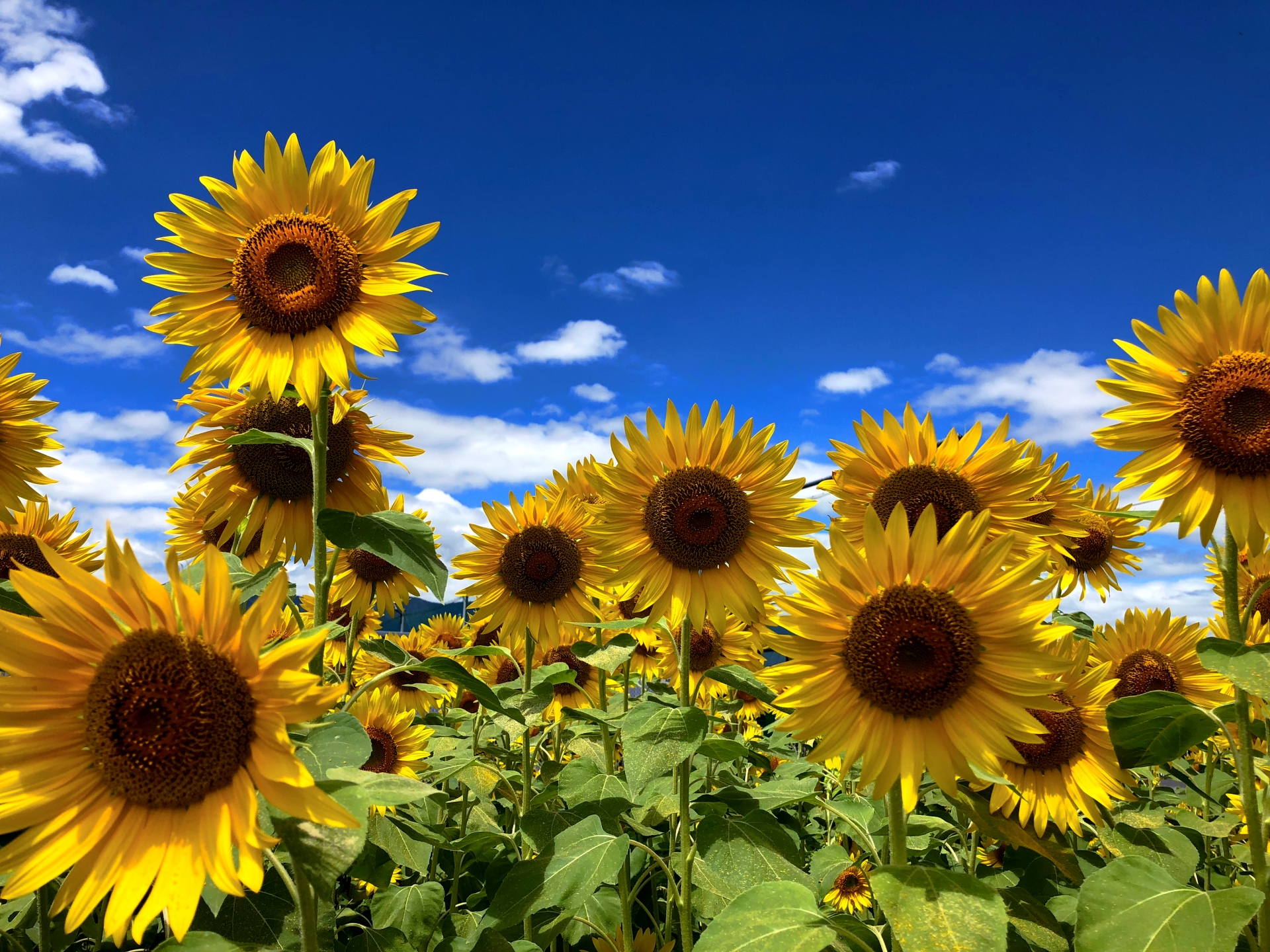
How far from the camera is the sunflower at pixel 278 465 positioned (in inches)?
165

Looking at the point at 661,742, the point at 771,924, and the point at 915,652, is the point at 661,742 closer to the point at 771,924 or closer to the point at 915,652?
the point at 771,924

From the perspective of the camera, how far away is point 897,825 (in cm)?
253

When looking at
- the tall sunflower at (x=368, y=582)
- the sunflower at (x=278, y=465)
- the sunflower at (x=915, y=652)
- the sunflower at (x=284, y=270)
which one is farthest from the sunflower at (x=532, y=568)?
the sunflower at (x=915, y=652)

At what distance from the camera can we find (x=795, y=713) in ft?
8.48

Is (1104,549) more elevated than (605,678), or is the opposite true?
(1104,549)

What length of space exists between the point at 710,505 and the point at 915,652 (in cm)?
153

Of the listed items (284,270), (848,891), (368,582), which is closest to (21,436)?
(284,270)

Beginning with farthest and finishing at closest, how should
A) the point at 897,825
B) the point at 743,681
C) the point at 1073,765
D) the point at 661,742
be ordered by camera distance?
the point at 1073,765 → the point at 743,681 → the point at 661,742 → the point at 897,825

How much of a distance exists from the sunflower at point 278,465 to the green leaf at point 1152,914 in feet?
11.5

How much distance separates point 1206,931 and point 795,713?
4.52 feet

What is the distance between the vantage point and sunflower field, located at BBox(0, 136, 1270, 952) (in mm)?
1941

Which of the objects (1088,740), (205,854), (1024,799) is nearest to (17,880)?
(205,854)

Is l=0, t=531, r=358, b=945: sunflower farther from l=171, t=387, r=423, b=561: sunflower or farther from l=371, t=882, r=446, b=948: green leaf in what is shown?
l=171, t=387, r=423, b=561: sunflower

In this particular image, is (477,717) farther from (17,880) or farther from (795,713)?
(17,880)
